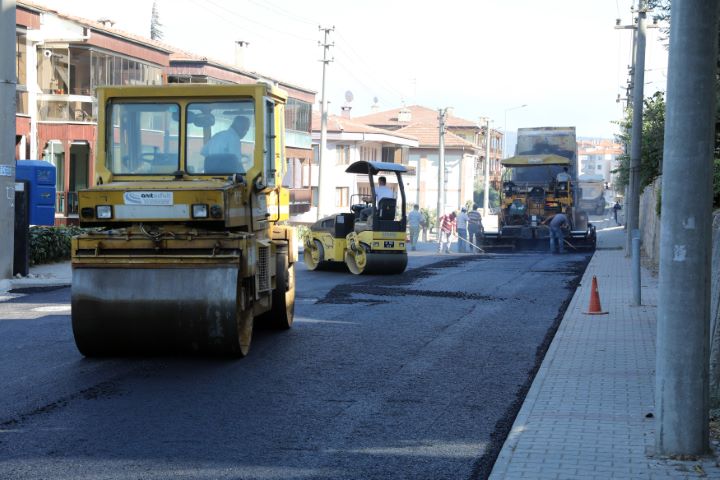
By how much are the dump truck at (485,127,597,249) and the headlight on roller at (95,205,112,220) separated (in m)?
25.5

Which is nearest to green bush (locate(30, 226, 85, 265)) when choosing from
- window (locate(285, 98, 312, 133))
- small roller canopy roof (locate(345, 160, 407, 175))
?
small roller canopy roof (locate(345, 160, 407, 175))

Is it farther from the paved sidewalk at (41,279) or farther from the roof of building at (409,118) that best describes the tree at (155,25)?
the paved sidewalk at (41,279)

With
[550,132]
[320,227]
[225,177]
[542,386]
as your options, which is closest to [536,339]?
[542,386]

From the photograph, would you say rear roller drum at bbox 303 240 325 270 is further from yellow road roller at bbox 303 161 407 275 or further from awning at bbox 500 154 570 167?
awning at bbox 500 154 570 167

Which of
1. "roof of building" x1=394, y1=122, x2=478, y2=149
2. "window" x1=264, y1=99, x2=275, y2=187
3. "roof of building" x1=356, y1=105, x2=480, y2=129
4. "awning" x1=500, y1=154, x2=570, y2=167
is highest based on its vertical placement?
"roof of building" x1=356, y1=105, x2=480, y2=129

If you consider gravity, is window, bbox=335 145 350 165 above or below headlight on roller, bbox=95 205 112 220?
above

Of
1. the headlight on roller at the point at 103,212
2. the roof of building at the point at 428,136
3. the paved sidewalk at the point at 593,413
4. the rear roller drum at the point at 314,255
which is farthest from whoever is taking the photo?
the roof of building at the point at 428,136

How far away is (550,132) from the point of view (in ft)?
130

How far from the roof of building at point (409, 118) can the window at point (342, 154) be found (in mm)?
26726

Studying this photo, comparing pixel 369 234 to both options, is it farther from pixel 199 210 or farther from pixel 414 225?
pixel 414 225

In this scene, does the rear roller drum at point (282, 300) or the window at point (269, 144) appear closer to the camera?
the window at point (269, 144)


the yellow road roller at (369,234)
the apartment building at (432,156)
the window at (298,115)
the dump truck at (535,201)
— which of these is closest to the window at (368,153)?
the apartment building at (432,156)

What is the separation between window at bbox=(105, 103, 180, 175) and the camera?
11.3 meters

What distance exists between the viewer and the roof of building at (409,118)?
9631 centimetres
